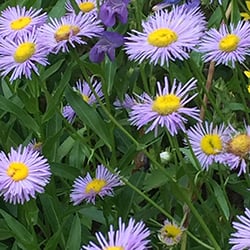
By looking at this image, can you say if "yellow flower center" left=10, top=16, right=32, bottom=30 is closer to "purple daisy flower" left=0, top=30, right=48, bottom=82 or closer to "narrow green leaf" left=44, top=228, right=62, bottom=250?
"purple daisy flower" left=0, top=30, right=48, bottom=82

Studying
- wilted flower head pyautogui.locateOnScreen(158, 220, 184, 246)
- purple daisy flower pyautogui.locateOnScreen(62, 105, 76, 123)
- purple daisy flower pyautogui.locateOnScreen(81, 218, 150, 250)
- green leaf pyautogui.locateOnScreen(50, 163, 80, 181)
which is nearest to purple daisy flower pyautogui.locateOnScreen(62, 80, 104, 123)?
purple daisy flower pyautogui.locateOnScreen(62, 105, 76, 123)

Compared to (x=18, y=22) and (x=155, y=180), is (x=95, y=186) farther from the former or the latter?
(x=18, y=22)

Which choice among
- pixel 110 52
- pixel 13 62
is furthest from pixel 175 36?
pixel 13 62

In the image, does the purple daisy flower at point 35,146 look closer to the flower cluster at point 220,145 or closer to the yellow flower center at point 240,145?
the flower cluster at point 220,145

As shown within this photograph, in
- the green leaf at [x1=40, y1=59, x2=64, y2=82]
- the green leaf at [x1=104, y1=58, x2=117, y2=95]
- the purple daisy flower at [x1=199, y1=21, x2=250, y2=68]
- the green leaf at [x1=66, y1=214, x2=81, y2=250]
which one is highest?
the green leaf at [x1=40, y1=59, x2=64, y2=82]

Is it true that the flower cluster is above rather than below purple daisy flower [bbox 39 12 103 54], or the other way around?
below

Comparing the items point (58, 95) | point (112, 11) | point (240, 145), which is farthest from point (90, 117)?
point (240, 145)

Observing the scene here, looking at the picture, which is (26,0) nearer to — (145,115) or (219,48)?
(219,48)
